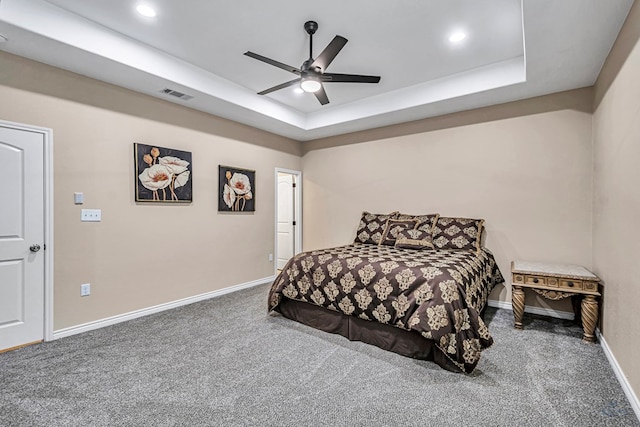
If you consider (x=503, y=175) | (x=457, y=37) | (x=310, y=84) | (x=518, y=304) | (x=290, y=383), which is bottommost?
(x=290, y=383)

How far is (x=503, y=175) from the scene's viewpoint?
3.75m

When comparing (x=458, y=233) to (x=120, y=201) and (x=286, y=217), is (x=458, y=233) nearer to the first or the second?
(x=286, y=217)

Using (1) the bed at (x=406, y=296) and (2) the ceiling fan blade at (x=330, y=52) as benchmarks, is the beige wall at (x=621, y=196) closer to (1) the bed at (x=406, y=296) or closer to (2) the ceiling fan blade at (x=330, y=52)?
(1) the bed at (x=406, y=296)

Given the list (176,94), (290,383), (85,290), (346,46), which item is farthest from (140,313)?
(346,46)

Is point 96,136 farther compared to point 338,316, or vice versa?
point 96,136

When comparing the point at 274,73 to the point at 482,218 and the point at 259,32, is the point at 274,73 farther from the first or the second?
the point at 482,218

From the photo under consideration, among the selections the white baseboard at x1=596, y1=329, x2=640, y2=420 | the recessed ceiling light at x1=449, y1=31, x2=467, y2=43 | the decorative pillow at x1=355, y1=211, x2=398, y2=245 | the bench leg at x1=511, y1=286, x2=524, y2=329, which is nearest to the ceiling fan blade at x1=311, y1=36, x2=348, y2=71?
the recessed ceiling light at x1=449, y1=31, x2=467, y2=43

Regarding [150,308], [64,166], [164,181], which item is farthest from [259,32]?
[150,308]

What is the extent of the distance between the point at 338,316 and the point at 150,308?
7.57 ft

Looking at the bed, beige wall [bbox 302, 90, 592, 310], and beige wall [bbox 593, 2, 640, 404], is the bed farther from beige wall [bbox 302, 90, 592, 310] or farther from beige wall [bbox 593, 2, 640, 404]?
beige wall [bbox 593, 2, 640, 404]

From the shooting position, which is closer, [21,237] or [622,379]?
[622,379]

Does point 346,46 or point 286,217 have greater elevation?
point 346,46

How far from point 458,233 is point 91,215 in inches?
166

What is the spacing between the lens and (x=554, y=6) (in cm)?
204
